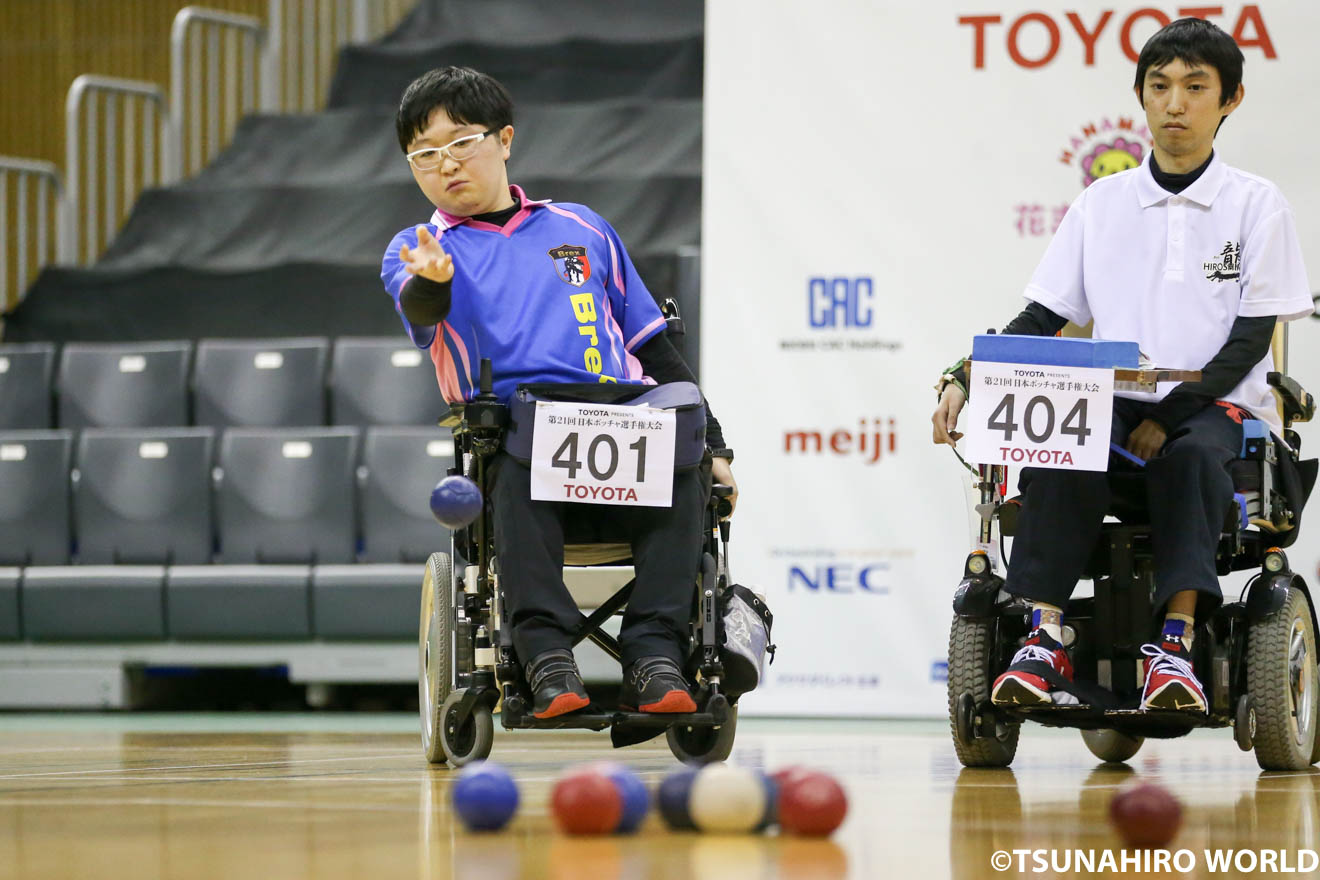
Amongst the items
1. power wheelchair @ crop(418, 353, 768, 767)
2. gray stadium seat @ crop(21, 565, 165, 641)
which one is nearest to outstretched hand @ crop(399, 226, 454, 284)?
power wheelchair @ crop(418, 353, 768, 767)

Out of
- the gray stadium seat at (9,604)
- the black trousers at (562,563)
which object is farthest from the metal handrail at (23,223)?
the black trousers at (562,563)

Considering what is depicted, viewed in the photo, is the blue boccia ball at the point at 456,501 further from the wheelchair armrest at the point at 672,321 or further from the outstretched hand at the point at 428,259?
the wheelchair armrest at the point at 672,321

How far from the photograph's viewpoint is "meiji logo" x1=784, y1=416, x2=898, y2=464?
3963 mm

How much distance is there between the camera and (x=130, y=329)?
5734 mm

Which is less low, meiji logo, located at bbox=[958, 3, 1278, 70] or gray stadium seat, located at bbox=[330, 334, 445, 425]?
meiji logo, located at bbox=[958, 3, 1278, 70]

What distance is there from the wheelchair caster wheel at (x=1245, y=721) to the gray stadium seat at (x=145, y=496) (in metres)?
3.14

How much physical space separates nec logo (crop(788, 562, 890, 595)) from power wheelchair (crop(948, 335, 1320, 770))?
135 cm

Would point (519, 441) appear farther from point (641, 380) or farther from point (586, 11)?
point (586, 11)

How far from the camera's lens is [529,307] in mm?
2539

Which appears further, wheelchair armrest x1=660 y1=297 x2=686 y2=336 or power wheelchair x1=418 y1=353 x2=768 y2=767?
wheelchair armrest x1=660 y1=297 x2=686 y2=336

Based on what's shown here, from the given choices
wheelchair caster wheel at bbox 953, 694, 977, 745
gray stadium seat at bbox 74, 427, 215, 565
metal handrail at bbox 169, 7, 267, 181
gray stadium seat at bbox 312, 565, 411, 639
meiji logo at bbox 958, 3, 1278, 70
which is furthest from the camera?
metal handrail at bbox 169, 7, 267, 181

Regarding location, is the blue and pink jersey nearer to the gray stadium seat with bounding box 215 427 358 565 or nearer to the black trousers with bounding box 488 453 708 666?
the black trousers with bounding box 488 453 708 666

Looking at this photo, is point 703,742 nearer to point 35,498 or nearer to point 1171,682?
point 1171,682

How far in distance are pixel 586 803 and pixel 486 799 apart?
0.12 meters
